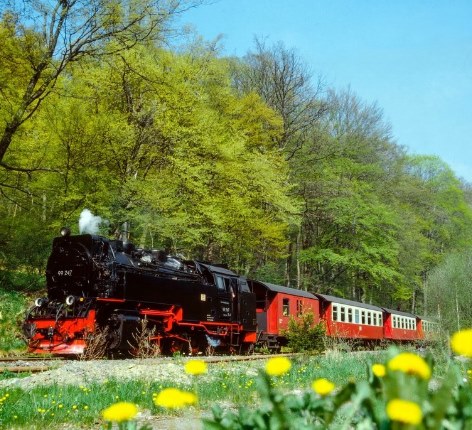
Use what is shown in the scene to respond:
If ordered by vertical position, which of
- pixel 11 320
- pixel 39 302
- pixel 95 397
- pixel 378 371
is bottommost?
pixel 95 397

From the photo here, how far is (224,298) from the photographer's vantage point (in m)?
17.6

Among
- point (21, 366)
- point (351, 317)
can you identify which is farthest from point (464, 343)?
point (351, 317)

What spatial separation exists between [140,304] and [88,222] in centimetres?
425

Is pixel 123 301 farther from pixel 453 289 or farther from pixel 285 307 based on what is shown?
pixel 453 289

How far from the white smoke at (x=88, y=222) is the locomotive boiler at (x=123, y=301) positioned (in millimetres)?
2232

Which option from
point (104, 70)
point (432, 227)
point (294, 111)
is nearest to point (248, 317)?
point (104, 70)

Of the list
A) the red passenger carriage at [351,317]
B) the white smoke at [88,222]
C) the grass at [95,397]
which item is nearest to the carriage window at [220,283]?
the white smoke at [88,222]

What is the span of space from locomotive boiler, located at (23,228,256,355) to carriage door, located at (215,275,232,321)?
0.03 metres

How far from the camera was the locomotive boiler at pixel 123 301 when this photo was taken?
13.1 metres

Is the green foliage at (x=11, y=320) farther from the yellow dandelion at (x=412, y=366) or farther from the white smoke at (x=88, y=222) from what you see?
Result: the yellow dandelion at (x=412, y=366)

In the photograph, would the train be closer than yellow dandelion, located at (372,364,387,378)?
No

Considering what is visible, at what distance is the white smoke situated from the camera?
1719cm

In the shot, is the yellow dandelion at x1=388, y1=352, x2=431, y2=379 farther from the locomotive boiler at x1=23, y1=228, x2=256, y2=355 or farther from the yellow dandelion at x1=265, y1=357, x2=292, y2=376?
the locomotive boiler at x1=23, y1=228, x2=256, y2=355

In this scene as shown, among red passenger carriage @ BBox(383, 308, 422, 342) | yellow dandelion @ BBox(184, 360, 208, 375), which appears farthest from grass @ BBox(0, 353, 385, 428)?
red passenger carriage @ BBox(383, 308, 422, 342)
